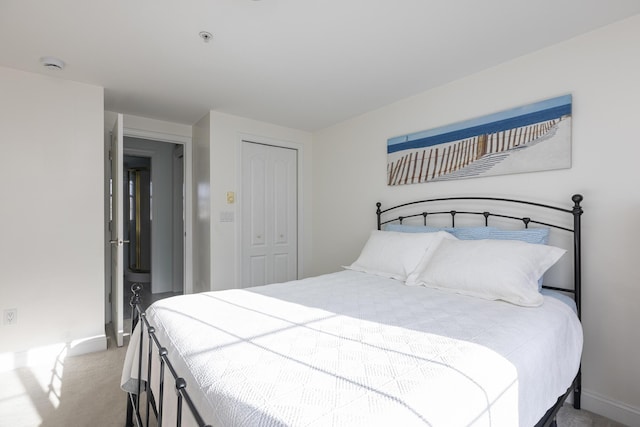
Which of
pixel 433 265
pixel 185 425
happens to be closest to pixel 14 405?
pixel 185 425

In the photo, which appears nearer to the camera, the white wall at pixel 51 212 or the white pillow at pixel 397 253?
the white pillow at pixel 397 253

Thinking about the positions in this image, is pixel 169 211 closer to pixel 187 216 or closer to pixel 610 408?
pixel 187 216

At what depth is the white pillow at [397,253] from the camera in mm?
2236

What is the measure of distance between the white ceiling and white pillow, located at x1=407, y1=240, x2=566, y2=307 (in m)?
1.33

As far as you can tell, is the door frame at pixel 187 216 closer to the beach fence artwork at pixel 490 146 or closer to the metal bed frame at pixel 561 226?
the beach fence artwork at pixel 490 146

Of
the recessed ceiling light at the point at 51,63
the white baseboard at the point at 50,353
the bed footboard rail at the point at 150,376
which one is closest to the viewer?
the bed footboard rail at the point at 150,376

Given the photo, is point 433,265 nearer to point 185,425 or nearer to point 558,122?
point 558,122

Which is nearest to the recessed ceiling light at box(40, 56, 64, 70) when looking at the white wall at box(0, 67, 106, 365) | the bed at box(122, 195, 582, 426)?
the white wall at box(0, 67, 106, 365)

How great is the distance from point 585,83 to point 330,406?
2377 mm

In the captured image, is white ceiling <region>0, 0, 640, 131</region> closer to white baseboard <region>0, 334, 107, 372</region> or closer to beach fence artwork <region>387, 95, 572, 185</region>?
beach fence artwork <region>387, 95, 572, 185</region>

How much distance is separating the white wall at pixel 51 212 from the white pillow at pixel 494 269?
2770 mm

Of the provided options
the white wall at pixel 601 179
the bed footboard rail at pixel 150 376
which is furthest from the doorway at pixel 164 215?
the white wall at pixel 601 179

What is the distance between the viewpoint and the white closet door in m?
3.71

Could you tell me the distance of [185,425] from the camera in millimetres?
937
